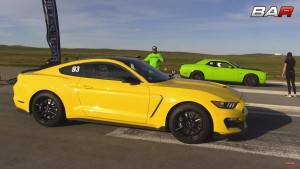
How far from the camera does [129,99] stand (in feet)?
20.9

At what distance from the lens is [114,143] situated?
6.00 metres

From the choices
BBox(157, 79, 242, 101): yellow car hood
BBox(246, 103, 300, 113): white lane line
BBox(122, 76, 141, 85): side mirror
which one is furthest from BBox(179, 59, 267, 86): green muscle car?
BBox(122, 76, 141, 85): side mirror

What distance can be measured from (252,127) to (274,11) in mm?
18142

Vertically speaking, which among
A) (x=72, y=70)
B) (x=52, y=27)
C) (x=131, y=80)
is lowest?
(x=131, y=80)

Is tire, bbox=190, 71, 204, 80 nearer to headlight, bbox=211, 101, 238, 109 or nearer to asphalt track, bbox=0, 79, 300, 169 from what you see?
asphalt track, bbox=0, 79, 300, 169

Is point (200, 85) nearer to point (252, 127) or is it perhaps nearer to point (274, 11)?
point (252, 127)

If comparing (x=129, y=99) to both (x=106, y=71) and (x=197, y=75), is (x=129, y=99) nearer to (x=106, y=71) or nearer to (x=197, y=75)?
(x=106, y=71)

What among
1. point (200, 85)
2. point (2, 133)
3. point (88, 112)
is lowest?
point (2, 133)

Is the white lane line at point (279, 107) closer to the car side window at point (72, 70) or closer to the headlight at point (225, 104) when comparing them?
the headlight at point (225, 104)

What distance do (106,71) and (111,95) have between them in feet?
1.87

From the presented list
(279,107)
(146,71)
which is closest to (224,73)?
(279,107)

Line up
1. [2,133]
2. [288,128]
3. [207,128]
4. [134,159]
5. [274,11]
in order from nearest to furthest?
[134,159]
[207,128]
[2,133]
[288,128]
[274,11]

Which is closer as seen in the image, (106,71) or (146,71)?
(106,71)

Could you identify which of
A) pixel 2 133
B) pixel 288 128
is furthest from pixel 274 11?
pixel 2 133
